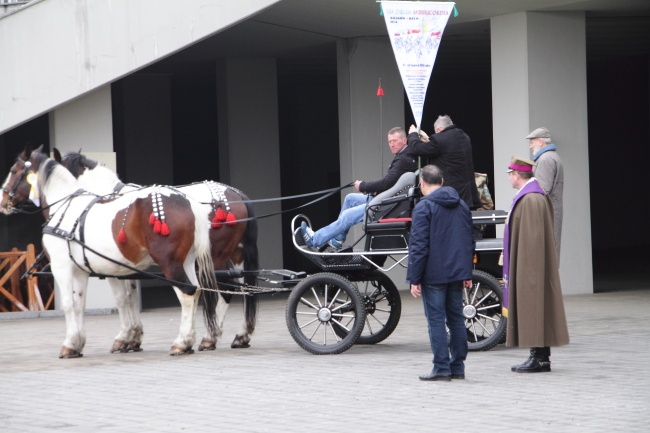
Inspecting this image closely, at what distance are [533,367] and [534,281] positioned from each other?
70 cm

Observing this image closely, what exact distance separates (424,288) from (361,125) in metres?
9.43

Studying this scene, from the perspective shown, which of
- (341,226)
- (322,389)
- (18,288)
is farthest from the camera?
(18,288)

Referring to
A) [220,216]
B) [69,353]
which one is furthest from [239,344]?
[69,353]

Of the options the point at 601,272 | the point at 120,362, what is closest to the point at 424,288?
the point at 120,362

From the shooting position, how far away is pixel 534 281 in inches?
371

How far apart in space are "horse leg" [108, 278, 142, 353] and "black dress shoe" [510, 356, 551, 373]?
13.3ft

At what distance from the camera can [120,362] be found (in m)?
10.9

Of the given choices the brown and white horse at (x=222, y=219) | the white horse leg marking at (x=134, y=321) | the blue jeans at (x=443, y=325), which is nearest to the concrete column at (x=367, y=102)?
the brown and white horse at (x=222, y=219)

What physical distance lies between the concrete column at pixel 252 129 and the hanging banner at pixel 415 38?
977 centimetres

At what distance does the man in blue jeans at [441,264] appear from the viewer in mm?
9125

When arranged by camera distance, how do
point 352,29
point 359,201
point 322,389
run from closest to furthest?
point 322,389 < point 359,201 < point 352,29

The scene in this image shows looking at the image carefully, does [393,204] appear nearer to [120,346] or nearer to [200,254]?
[200,254]

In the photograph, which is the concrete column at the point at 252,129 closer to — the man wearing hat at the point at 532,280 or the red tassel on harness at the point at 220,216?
the red tassel on harness at the point at 220,216

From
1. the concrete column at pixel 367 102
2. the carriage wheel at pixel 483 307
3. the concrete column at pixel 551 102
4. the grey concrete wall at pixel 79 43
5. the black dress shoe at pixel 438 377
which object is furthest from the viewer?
the concrete column at pixel 367 102
